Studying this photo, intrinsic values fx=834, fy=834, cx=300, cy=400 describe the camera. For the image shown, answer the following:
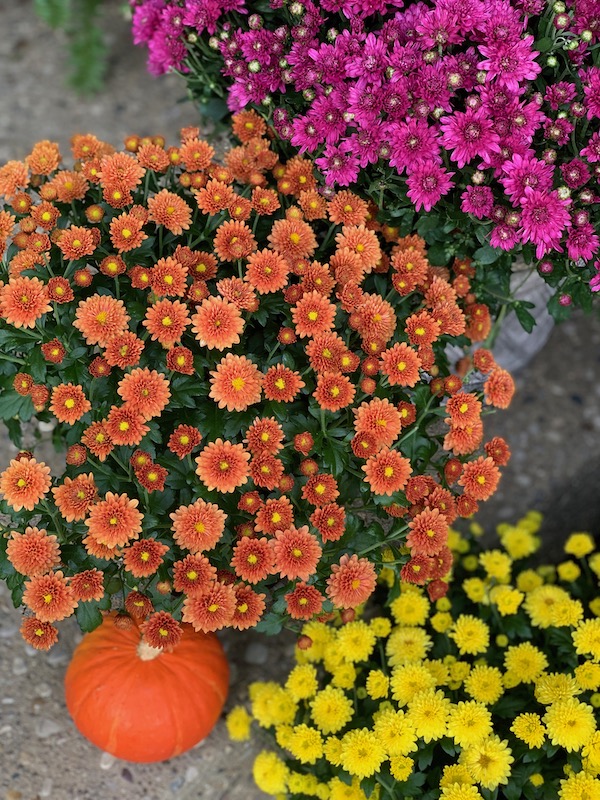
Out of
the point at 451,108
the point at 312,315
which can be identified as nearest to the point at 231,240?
the point at 312,315

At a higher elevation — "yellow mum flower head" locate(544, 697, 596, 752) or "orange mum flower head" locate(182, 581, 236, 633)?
"yellow mum flower head" locate(544, 697, 596, 752)

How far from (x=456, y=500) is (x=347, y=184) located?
806 mm

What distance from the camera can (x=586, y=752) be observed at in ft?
6.00

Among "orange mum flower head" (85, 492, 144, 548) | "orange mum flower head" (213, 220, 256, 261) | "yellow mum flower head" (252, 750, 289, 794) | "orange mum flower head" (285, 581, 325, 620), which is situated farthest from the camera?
"yellow mum flower head" (252, 750, 289, 794)

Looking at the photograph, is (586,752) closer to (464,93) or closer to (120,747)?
(120,747)

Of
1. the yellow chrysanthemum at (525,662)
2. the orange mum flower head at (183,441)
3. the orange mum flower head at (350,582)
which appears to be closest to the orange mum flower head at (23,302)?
the orange mum flower head at (183,441)

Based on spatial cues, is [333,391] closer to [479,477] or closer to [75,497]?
[479,477]

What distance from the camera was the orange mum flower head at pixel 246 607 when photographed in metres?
1.76

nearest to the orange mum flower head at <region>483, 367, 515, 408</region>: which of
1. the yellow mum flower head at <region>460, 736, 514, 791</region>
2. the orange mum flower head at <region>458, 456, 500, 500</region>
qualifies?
the orange mum flower head at <region>458, 456, 500, 500</region>

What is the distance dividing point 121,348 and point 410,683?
102 cm

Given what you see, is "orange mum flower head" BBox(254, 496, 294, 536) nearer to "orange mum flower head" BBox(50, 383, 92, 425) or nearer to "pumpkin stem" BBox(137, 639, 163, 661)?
"orange mum flower head" BBox(50, 383, 92, 425)

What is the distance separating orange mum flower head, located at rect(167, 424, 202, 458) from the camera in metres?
1.76

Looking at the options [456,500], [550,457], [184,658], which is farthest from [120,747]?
[550,457]

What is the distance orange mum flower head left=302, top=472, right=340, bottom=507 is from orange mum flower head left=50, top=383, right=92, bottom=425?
1.64 feet
